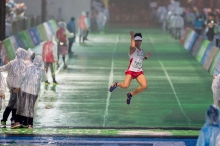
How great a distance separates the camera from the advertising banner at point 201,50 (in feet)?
103

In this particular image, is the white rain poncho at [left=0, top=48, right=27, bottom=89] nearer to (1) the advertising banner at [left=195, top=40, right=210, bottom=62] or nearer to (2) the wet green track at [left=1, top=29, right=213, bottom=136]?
(2) the wet green track at [left=1, top=29, right=213, bottom=136]

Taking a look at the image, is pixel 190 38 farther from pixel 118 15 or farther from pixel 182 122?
pixel 118 15

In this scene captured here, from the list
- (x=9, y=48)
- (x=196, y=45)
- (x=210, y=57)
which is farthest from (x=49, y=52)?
(x=196, y=45)

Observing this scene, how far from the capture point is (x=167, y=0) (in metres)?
98.2

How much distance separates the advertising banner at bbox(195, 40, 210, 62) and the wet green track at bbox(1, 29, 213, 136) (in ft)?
1.12

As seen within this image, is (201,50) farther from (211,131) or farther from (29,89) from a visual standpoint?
(211,131)

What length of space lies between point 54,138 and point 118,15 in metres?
75.2

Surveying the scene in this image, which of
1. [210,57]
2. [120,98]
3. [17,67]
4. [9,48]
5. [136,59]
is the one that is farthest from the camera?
[210,57]

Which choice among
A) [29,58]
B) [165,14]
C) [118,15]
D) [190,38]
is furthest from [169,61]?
[118,15]

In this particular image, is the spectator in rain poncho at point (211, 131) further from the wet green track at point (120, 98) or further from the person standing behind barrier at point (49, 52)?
the person standing behind barrier at point (49, 52)

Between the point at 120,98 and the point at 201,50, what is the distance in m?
11.9

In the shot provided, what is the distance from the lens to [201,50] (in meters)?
32.8

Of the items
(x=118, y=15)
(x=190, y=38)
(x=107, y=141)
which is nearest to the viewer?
(x=107, y=141)

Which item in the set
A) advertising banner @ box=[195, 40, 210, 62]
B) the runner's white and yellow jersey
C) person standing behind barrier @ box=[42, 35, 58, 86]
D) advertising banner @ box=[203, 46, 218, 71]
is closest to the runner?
the runner's white and yellow jersey
